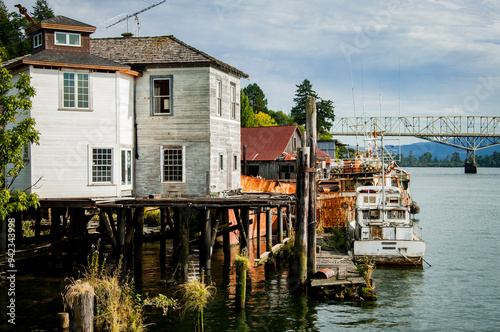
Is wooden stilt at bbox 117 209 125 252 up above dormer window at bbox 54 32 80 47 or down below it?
below

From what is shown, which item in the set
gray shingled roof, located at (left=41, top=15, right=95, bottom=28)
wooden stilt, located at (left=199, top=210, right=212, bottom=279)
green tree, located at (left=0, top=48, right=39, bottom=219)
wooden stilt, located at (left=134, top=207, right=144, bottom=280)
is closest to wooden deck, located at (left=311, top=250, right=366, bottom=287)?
wooden stilt, located at (left=199, top=210, right=212, bottom=279)

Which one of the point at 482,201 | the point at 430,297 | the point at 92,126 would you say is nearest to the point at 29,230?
the point at 92,126

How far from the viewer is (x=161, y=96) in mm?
26688

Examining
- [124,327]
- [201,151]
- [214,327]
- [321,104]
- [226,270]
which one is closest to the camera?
[124,327]

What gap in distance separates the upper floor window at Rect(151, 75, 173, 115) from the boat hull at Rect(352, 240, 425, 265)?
12.7 m

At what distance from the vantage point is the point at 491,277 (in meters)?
29.5

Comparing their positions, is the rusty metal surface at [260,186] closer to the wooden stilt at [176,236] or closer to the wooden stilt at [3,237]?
the wooden stilt at [176,236]

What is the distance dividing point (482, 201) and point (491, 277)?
189 feet

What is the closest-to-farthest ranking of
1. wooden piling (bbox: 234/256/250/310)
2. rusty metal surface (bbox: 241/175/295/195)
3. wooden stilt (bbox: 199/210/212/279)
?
wooden piling (bbox: 234/256/250/310), wooden stilt (bbox: 199/210/212/279), rusty metal surface (bbox: 241/175/295/195)

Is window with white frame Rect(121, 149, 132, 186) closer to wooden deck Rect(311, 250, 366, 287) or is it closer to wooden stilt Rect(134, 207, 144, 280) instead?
wooden stilt Rect(134, 207, 144, 280)

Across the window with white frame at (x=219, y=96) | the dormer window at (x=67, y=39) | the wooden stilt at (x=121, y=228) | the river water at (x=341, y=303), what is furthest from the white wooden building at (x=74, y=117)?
the river water at (x=341, y=303)

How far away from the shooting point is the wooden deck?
21609mm

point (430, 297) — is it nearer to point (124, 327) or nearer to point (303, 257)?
point (303, 257)

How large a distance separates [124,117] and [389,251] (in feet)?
52.9
